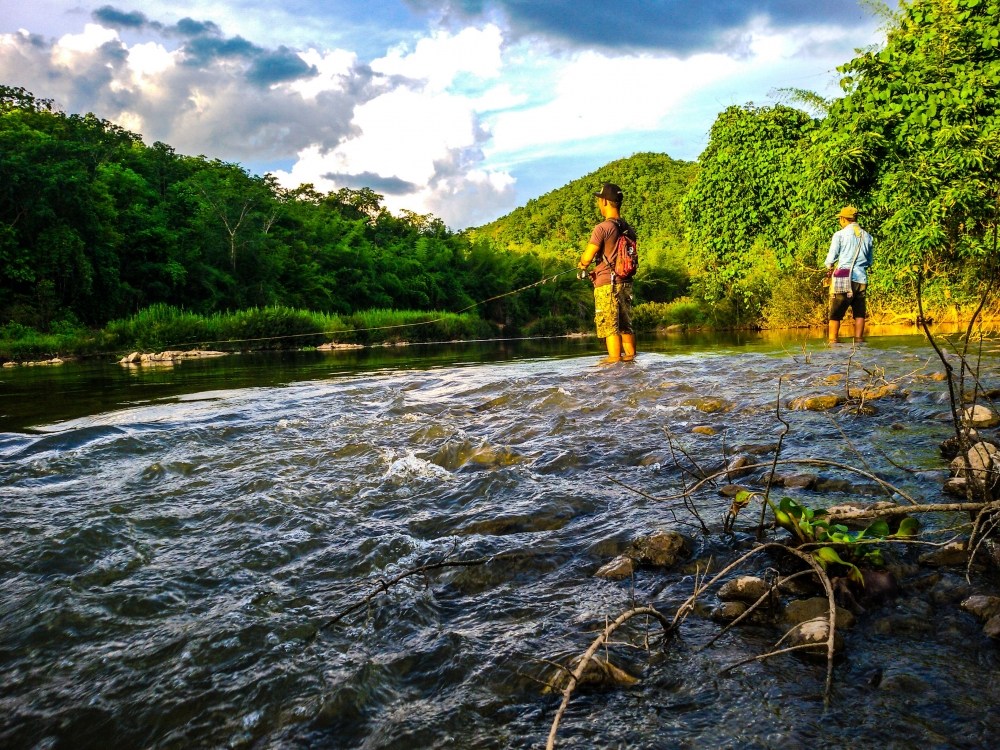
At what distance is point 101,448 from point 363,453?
2.14 metres

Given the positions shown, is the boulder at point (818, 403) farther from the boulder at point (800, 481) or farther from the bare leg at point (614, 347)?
the bare leg at point (614, 347)

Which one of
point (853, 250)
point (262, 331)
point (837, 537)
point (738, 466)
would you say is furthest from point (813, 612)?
point (262, 331)

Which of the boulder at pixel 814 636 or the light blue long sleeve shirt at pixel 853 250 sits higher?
the light blue long sleeve shirt at pixel 853 250

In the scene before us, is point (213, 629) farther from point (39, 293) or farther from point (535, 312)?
point (535, 312)

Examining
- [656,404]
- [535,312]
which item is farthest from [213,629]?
[535,312]

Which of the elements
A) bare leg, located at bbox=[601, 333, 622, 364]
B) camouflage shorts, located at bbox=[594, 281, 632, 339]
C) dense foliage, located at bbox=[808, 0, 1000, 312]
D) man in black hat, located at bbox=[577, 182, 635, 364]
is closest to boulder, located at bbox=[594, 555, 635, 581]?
man in black hat, located at bbox=[577, 182, 635, 364]

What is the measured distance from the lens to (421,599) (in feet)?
7.79

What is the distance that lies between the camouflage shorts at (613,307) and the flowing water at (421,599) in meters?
4.23

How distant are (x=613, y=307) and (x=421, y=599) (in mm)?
7662

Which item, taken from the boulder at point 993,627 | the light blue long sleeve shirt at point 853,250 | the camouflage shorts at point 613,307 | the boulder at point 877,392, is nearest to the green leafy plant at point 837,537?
the boulder at point 993,627

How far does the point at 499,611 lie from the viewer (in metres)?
2.27

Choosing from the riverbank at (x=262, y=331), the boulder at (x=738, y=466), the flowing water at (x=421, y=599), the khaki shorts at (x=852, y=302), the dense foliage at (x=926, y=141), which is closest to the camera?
the flowing water at (x=421, y=599)

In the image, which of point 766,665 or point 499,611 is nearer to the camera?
point 766,665

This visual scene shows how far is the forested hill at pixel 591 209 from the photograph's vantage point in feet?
235
